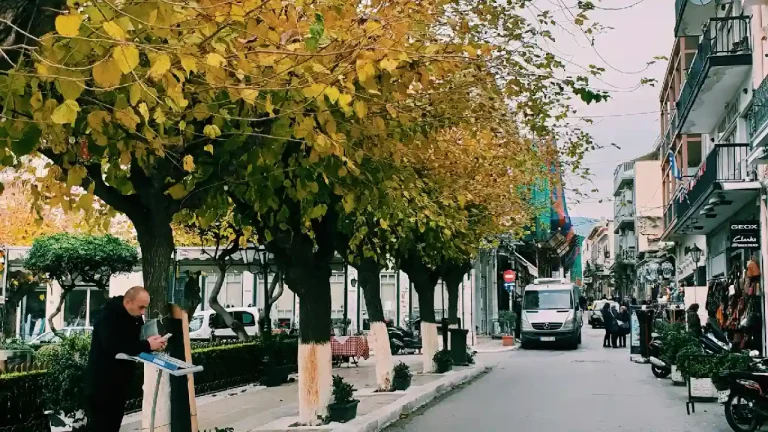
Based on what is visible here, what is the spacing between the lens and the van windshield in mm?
36312

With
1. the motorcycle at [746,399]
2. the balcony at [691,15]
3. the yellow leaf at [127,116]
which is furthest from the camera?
the balcony at [691,15]

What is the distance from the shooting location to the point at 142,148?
7.79 metres

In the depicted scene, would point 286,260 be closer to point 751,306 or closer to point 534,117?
point 534,117

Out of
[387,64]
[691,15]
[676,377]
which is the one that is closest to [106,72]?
[387,64]

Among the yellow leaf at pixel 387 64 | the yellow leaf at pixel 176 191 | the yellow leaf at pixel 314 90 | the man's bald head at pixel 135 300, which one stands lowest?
the man's bald head at pixel 135 300

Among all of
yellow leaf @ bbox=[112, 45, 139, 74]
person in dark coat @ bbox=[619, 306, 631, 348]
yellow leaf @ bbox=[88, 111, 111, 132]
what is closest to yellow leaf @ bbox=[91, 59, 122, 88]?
yellow leaf @ bbox=[112, 45, 139, 74]

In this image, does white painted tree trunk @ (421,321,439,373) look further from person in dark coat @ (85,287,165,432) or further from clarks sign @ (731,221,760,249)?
person in dark coat @ (85,287,165,432)

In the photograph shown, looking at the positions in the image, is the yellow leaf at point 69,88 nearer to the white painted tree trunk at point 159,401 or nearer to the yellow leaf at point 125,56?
the yellow leaf at point 125,56

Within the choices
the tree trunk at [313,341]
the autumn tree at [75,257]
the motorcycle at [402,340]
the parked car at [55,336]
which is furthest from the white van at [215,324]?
the tree trunk at [313,341]

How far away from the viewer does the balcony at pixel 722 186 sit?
2344 centimetres

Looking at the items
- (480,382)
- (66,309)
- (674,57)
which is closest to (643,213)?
(674,57)

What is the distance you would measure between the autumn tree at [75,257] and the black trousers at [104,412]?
20.9 metres

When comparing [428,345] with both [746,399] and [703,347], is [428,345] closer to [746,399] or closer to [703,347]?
[703,347]

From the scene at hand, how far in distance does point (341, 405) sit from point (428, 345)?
958 cm
